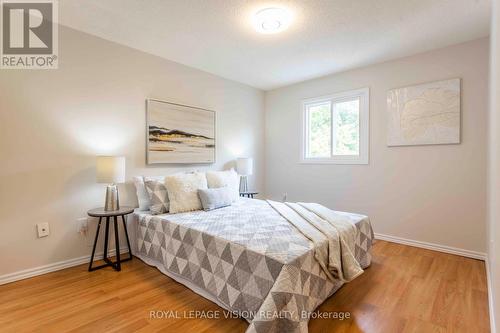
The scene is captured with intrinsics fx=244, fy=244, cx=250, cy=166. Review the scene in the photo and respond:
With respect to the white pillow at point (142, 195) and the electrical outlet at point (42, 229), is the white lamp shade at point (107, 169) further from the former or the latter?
the electrical outlet at point (42, 229)

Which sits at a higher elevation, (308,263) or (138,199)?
(138,199)

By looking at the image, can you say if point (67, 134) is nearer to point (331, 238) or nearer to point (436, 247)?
point (331, 238)

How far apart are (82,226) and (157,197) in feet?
2.67

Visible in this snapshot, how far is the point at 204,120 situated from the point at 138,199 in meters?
1.48

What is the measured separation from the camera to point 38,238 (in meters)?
2.33

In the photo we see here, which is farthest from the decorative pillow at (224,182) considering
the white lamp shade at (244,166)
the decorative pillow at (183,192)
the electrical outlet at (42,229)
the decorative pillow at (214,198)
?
the electrical outlet at (42,229)

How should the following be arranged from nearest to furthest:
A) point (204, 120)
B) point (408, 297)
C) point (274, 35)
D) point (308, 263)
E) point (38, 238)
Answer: point (308, 263), point (408, 297), point (38, 238), point (274, 35), point (204, 120)

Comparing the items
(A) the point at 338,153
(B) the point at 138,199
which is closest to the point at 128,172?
(B) the point at 138,199

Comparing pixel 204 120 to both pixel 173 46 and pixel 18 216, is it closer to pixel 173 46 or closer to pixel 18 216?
pixel 173 46

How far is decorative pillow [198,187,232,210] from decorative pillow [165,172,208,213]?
8cm

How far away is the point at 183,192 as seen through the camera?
2.75 meters

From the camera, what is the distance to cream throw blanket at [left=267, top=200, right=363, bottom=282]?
171 centimetres

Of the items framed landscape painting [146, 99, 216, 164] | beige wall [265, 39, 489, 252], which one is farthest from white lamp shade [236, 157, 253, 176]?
beige wall [265, 39, 489, 252]

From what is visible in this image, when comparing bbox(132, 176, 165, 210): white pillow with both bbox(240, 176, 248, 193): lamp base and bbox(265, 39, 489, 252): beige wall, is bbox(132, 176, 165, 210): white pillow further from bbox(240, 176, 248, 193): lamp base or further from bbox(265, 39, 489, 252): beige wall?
bbox(265, 39, 489, 252): beige wall
